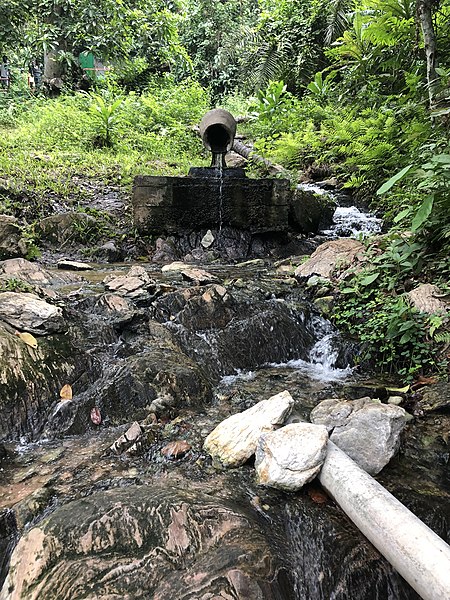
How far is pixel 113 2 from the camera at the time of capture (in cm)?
759

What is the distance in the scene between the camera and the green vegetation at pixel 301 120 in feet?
14.8

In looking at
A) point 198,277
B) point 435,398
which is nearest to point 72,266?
point 198,277

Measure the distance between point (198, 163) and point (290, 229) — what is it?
4193 millimetres

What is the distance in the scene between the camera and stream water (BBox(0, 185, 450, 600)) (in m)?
1.94

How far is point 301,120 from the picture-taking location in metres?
12.6

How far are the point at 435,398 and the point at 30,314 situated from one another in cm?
337

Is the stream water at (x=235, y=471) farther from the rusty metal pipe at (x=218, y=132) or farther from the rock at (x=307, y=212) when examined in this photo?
the rusty metal pipe at (x=218, y=132)

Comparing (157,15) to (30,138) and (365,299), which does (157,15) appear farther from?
(365,299)

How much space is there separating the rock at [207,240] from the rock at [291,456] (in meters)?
5.54

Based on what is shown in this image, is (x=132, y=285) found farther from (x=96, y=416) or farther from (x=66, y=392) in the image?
(x=96, y=416)

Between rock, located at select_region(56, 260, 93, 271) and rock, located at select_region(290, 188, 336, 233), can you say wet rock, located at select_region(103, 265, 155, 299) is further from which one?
rock, located at select_region(290, 188, 336, 233)

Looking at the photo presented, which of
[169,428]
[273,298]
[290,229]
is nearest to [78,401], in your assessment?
[169,428]

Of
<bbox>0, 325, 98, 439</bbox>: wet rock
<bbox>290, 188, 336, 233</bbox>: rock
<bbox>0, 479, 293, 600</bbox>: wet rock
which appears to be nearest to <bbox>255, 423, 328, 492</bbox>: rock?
<bbox>0, 479, 293, 600</bbox>: wet rock

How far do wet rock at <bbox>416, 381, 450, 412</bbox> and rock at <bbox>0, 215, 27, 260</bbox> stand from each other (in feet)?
17.4
